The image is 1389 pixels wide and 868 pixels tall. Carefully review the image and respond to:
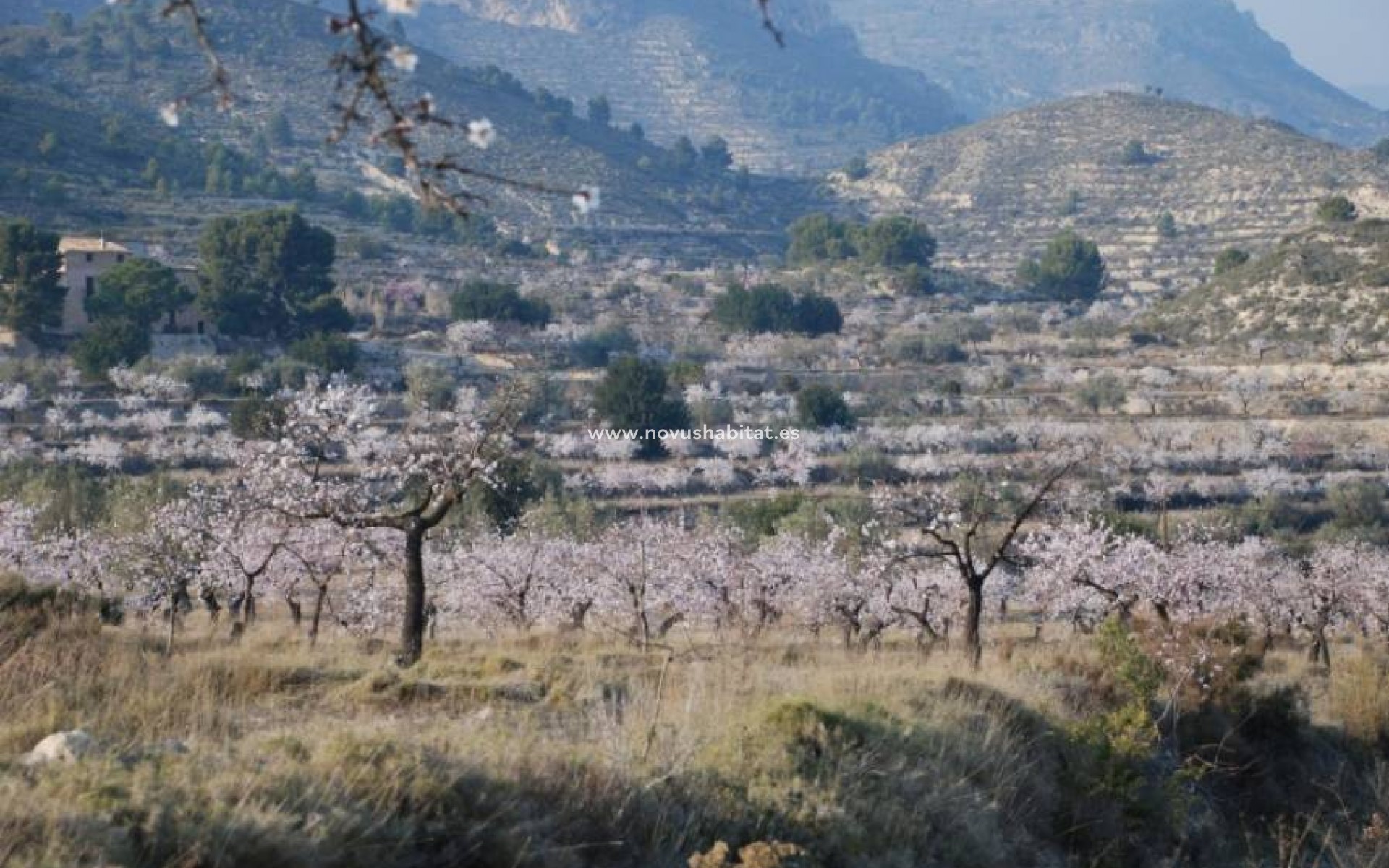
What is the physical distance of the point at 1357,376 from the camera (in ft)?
204

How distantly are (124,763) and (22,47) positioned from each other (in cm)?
13197

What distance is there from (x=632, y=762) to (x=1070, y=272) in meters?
92.3

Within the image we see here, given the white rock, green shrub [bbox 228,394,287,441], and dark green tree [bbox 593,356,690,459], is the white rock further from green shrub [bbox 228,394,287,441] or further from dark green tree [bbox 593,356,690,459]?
dark green tree [bbox 593,356,690,459]

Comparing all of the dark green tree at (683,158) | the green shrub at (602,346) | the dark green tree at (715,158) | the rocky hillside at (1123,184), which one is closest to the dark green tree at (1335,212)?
the rocky hillside at (1123,184)

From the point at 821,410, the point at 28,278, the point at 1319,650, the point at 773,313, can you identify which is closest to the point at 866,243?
the point at 773,313

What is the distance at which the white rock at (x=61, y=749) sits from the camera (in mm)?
6332

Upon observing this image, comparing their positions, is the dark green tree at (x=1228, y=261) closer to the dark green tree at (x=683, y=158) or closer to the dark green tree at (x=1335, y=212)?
the dark green tree at (x=1335, y=212)

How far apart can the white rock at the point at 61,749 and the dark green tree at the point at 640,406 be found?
4769cm

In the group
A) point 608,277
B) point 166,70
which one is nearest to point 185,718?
point 608,277

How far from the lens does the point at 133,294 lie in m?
61.1

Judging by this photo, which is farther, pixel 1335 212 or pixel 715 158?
pixel 715 158

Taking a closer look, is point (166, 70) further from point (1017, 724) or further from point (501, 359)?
point (1017, 724)

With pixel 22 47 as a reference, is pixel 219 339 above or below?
below

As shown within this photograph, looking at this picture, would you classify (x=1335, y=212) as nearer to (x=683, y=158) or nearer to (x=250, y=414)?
(x=250, y=414)
